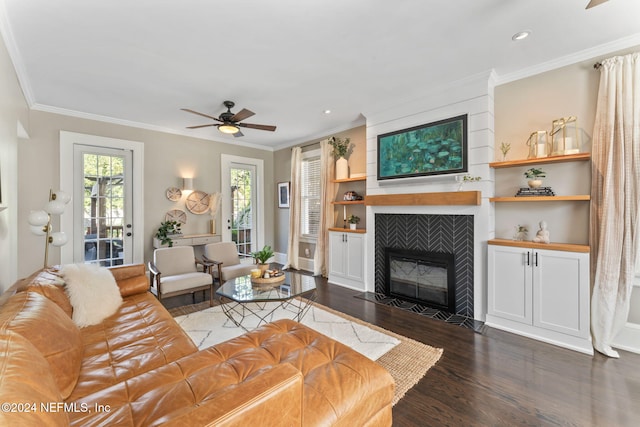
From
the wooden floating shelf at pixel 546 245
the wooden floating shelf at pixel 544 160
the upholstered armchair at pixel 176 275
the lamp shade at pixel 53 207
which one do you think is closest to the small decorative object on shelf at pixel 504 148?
the wooden floating shelf at pixel 544 160

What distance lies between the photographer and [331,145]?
5.08 metres

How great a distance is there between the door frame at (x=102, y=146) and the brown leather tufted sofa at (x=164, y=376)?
2603mm

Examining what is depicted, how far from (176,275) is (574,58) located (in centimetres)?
527

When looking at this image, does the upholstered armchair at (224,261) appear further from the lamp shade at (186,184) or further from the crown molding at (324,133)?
the crown molding at (324,133)

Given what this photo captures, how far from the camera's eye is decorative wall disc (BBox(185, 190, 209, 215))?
5.26m

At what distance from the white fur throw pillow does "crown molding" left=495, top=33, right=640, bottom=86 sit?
14.9 feet

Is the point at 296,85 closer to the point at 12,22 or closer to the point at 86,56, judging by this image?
the point at 86,56

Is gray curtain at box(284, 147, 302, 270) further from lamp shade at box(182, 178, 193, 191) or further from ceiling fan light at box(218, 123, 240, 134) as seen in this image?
ceiling fan light at box(218, 123, 240, 134)

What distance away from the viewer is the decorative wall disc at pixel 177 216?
5.01 metres

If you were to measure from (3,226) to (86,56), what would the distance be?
5.75ft

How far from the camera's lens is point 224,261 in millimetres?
4398

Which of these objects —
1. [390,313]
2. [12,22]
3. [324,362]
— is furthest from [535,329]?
[12,22]

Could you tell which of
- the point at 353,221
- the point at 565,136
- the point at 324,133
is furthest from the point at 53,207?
the point at 565,136

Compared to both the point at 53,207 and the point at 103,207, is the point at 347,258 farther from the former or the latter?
the point at 103,207
